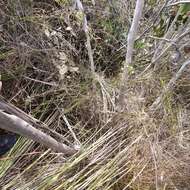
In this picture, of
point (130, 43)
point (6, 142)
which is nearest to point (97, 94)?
point (130, 43)

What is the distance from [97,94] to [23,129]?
1.89 ft

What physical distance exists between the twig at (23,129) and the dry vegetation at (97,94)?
0.37ft

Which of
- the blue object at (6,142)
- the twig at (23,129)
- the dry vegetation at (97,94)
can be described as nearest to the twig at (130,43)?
the dry vegetation at (97,94)

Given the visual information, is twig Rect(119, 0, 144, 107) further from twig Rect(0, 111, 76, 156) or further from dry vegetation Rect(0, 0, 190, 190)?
twig Rect(0, 111, 76, 156)

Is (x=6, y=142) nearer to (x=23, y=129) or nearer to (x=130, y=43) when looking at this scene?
(x=23, y=129)

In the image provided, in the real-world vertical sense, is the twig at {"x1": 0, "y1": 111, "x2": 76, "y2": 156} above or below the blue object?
above

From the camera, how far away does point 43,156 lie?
4.51 ft

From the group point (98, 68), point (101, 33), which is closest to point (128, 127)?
point (98, 68)

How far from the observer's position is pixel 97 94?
4.92ft

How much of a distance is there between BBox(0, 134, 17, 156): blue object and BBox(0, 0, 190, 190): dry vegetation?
0.02 m

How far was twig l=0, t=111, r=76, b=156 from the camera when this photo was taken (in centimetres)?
87

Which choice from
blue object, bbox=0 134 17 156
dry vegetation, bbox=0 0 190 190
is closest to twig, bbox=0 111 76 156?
dry vegetation, bbox=0 0 190 190

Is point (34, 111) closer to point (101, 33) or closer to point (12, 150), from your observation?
point (12, 150)

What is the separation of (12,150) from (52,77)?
372 mm
